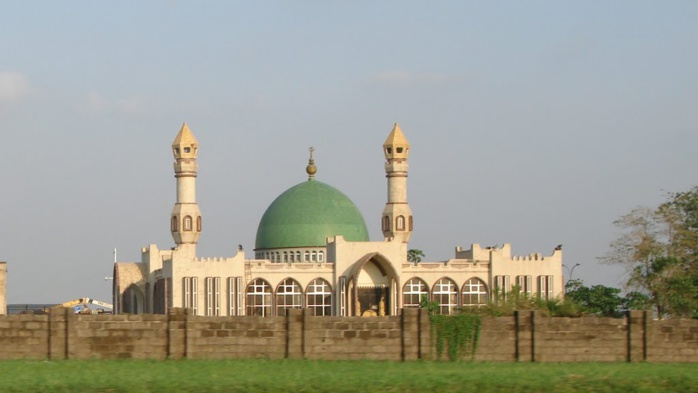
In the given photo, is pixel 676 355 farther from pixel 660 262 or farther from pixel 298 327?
pixel 660 262

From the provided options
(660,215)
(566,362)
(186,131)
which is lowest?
(566,362)

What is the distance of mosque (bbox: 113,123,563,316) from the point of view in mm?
79938

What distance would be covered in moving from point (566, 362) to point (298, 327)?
6894 millimetres

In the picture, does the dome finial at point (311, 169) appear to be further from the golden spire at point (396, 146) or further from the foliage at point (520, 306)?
the foliage at point (520, 306)

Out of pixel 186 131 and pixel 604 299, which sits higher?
pixel 186 131

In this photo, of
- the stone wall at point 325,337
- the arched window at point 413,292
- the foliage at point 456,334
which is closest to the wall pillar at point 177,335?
the stone wall at point 325,337

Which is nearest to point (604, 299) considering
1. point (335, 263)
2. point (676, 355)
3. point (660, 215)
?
point (660, 215)

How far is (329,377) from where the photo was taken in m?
29.2

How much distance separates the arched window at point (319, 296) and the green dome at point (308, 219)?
5522 millimetres

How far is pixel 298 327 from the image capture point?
120ft

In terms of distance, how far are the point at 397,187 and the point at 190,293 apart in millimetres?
13794

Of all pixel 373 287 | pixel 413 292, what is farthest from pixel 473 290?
pixel 373 287

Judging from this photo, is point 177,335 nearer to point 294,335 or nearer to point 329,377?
point 294,335

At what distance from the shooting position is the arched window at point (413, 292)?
82.0 meters
